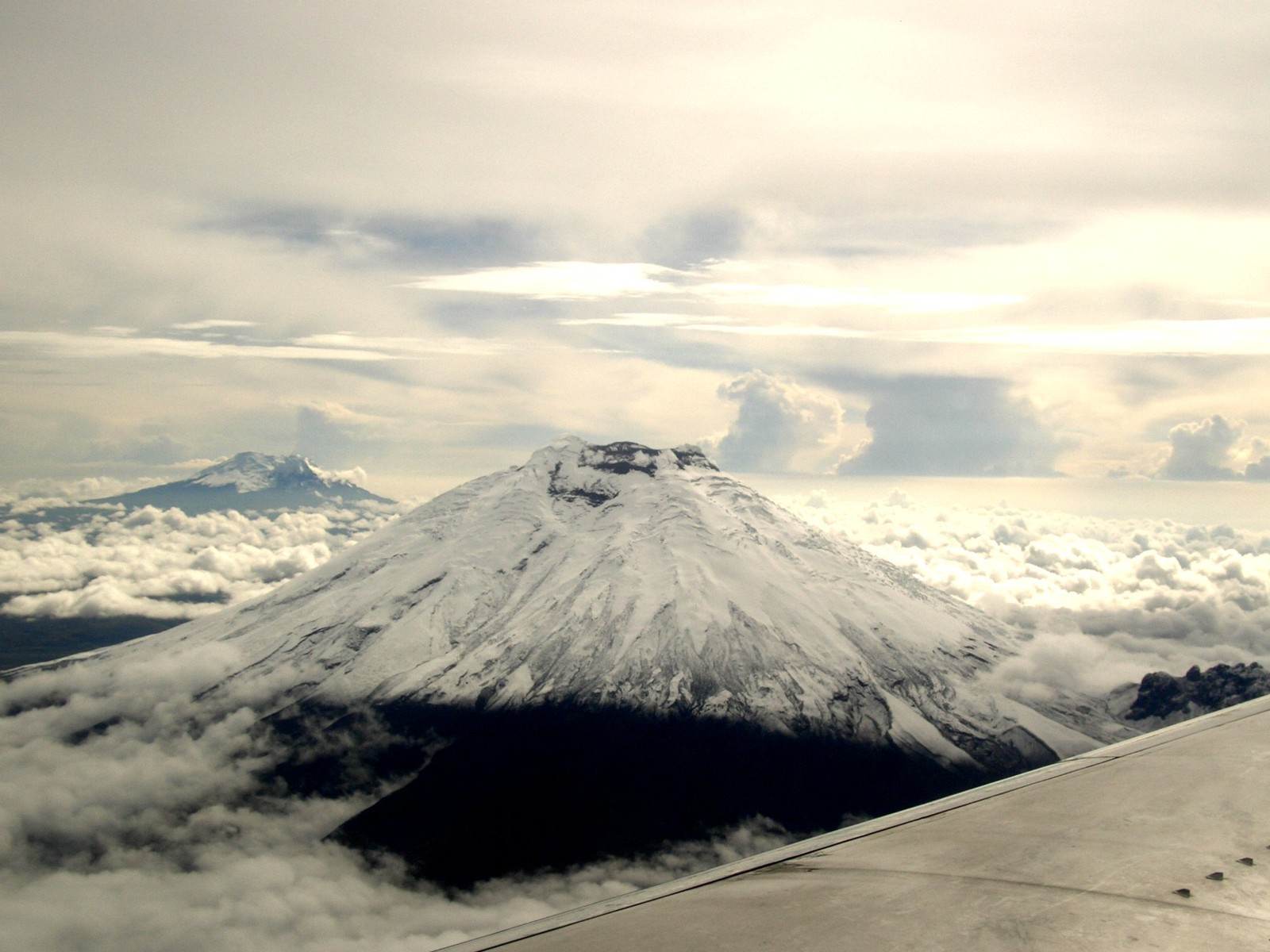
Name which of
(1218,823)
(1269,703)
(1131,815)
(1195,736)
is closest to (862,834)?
(1131,815)

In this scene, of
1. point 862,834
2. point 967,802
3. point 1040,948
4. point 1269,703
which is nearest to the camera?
point 1040,948

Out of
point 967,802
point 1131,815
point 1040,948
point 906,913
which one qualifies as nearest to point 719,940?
point 906,913

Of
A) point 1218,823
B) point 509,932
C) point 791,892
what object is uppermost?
point 1218,823

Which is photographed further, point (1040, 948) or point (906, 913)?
point (906, 913)

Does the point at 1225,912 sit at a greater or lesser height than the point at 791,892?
greater

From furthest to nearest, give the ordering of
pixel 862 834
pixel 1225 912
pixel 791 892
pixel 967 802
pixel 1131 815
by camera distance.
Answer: pixel 967 802
pixel 862 834
pixel 1131 815
pixel 791 892
pixel 1225 912

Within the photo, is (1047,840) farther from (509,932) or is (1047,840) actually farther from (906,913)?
(509,932)
